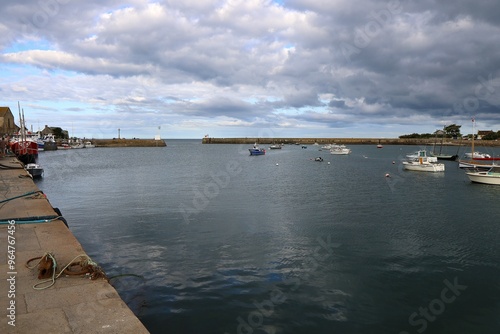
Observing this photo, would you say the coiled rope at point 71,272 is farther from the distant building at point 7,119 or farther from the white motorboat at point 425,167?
the distant building at point 7,119

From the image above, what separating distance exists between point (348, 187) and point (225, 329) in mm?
30633

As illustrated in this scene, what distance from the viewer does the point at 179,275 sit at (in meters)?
13.5

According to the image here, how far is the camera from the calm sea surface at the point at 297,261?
421 inches

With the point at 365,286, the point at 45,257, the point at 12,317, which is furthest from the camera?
the point at 365,286

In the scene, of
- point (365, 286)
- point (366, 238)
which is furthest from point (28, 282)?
point (366, 238)

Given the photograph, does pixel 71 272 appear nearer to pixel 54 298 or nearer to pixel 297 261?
pixel 54 298

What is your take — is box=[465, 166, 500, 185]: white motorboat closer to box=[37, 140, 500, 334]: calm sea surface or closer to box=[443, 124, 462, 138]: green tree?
box=[37, 140, 500, 334]: calm sea surface

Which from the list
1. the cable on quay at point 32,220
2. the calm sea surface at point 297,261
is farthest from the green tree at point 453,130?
the cable on quay at point 32,220

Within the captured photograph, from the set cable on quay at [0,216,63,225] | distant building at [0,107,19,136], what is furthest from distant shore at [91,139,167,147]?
cable on quay at [0,216,63,225]

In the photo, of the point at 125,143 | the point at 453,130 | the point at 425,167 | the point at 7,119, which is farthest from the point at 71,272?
the point at 453,130

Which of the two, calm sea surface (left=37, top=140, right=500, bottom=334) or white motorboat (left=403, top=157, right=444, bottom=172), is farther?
white motorboat (left=403, top=157, right=444, bottom=172)

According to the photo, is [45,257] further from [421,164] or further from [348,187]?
[421,164]

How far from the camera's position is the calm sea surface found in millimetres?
10688

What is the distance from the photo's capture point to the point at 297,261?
15.1 meters
